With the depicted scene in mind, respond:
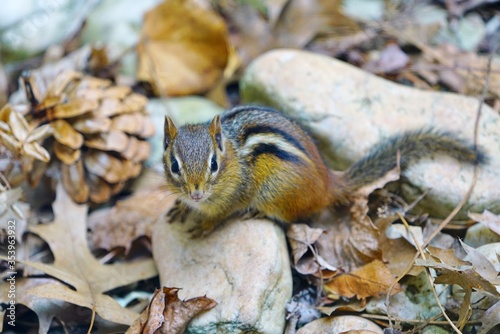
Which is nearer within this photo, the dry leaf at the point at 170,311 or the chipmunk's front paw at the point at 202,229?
the dry leaf at the point at 170,311

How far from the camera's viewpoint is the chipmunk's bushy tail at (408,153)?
3.67 meters

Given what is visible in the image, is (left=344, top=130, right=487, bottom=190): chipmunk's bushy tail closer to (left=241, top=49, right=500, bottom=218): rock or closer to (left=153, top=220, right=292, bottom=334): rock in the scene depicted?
(left=241, top=49, right=500, bottom=218): rock

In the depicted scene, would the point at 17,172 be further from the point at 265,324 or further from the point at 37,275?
the point at 265,324

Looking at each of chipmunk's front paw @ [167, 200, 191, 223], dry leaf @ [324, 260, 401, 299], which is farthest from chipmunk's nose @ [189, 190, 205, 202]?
dry leaf @ [324, 260, 401, 299]

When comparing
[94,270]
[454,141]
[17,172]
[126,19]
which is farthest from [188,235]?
[126,19]

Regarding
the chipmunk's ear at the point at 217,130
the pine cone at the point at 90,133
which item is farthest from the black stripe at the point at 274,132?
the pine cone at the point at 90,133

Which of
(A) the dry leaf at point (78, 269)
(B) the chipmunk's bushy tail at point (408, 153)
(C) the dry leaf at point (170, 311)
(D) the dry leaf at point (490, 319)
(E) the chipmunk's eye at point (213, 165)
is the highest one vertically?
(E) the chipmunk's eye at point (213, 165)

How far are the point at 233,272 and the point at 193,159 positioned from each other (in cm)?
66

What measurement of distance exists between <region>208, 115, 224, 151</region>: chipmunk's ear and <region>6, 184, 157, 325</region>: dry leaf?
3.10 feet

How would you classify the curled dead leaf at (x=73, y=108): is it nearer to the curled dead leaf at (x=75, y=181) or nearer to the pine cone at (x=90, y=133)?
the pine cone at (x=90, y=133)

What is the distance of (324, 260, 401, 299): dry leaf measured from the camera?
3.19 metres

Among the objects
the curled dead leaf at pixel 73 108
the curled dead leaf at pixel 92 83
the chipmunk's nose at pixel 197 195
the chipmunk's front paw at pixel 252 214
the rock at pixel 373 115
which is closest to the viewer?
the chipmunk's nose at pixel 197 195

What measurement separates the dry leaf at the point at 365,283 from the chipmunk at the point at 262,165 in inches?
19.1

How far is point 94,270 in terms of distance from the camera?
3633 mm
